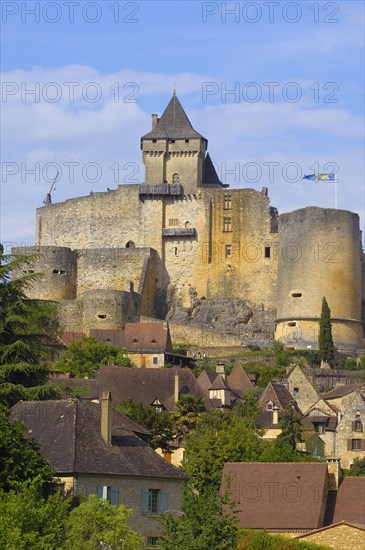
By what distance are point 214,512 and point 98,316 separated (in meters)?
47.6

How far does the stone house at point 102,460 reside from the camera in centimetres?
4034

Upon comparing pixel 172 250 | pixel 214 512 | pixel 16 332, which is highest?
pixel 172 250

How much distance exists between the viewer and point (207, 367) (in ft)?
253

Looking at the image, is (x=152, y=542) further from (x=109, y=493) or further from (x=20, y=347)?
(x=20, y=347)

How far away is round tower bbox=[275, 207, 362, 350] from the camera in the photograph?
8394cm

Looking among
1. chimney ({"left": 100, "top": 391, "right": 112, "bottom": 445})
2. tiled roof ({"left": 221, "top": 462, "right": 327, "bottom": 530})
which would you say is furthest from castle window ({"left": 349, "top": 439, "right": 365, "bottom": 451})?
chimney ({"left": 100, "top": 391, "right": 112, "bottom": 445})

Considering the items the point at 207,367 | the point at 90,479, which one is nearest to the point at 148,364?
the point at 207,367

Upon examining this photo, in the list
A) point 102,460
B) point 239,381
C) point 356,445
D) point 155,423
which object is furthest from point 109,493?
point 239,381

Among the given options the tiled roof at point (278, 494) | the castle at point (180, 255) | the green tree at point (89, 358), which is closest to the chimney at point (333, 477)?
the tiled roof at point (278, 494)

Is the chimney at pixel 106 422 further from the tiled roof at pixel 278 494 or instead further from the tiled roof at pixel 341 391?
the tiled roof at pixel 341 391

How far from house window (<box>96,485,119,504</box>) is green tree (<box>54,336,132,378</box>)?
97.4 feet

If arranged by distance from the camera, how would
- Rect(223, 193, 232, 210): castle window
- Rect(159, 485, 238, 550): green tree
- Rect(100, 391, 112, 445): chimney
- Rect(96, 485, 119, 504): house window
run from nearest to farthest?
Rect(159, 485, 238, 550): green tree
Rect(96, 485, 119, 504): house window
Rect(100, 391, 112, 445): chimney
Rect(223, 193, 232, 210): castle window

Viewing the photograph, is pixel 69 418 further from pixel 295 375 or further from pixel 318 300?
pixel 318 300

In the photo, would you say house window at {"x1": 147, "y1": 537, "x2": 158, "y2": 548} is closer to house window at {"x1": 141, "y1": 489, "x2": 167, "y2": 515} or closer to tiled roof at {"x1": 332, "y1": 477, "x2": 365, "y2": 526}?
house window at {"x1": 141, "y1": 489, "x2": 167, "y2": 515}
